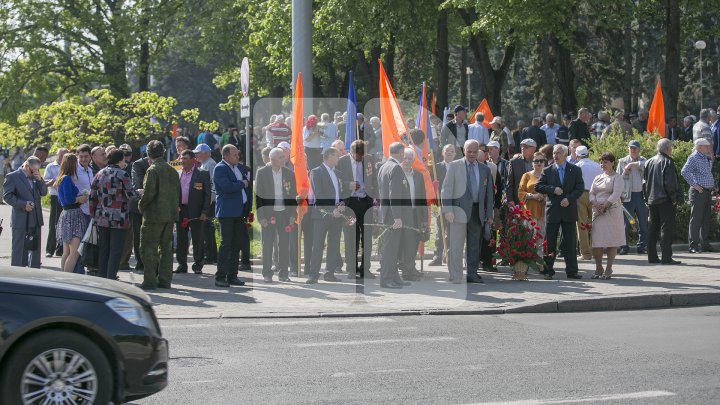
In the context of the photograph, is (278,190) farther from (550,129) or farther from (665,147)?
(550,129)

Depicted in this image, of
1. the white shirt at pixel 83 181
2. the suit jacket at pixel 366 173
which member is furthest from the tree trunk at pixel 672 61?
the white shirt at pixel 83 181

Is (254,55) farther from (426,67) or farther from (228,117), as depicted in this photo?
(228,117)

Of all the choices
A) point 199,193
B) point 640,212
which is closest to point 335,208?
point 199,193

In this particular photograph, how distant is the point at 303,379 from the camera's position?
9.30 m

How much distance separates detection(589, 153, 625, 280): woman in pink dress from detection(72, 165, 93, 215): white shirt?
729 centimetres

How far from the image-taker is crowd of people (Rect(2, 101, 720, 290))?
50.6 ft

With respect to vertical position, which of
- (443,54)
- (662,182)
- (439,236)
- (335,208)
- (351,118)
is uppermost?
(443,54)

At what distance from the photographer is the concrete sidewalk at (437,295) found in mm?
13711

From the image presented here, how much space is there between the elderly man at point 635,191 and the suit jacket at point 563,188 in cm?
330

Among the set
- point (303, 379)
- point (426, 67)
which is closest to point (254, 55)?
point (426, 67)

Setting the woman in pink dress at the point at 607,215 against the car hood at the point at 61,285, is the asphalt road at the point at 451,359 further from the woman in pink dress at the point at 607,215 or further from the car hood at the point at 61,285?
the woman in pink dress at the point at 607,215

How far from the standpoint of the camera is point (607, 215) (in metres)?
16.6

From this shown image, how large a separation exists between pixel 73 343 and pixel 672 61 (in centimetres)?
2605

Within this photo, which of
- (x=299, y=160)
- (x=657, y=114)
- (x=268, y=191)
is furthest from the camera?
(x=657, y=114)
